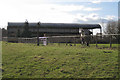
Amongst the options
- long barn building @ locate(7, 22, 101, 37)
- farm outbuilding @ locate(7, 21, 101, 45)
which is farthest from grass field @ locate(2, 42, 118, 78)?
long barn building @ locate(7, 22, 101, 37)

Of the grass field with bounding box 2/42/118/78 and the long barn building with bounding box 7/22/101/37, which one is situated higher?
the long barn building with bounding box 7/22/101/37

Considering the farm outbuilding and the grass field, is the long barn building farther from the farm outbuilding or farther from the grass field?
the grass field

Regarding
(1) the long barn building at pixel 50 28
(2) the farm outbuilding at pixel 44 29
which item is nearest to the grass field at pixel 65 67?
(2) the farm outbuilding at pixel 44 29

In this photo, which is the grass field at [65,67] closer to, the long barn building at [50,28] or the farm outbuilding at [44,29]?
→ the farm outbuilding at [44,29]

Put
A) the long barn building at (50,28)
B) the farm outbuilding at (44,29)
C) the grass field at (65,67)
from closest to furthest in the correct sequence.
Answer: the grass field at (65,67) → the farm outbuilding at (44,29) → the long barn building at (50,28)

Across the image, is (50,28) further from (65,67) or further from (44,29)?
(65,67)

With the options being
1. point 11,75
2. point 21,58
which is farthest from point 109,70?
point 21,58

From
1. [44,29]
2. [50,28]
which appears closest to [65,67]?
[44,29]

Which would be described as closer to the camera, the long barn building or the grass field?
the grass field

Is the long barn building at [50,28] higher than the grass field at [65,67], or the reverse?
the long barn building at [50,28]

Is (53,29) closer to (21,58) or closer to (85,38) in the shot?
(85,38)

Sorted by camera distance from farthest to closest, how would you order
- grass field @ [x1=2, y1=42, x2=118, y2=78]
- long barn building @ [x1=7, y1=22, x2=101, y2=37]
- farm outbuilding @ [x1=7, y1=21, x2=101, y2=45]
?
long barn building @ [x1=7, y1=22, x2=101, y2=37], farm outbuilding @ [x1=7, y1=21, x2=101, y2=45], grass field @ [x1=2, y1=42, x2=118, y2=78]

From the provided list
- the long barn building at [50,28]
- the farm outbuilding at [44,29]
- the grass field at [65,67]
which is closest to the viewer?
the grass field at [65,67]

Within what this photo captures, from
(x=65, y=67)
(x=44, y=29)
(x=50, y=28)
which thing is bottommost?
(x=65, y=67)
